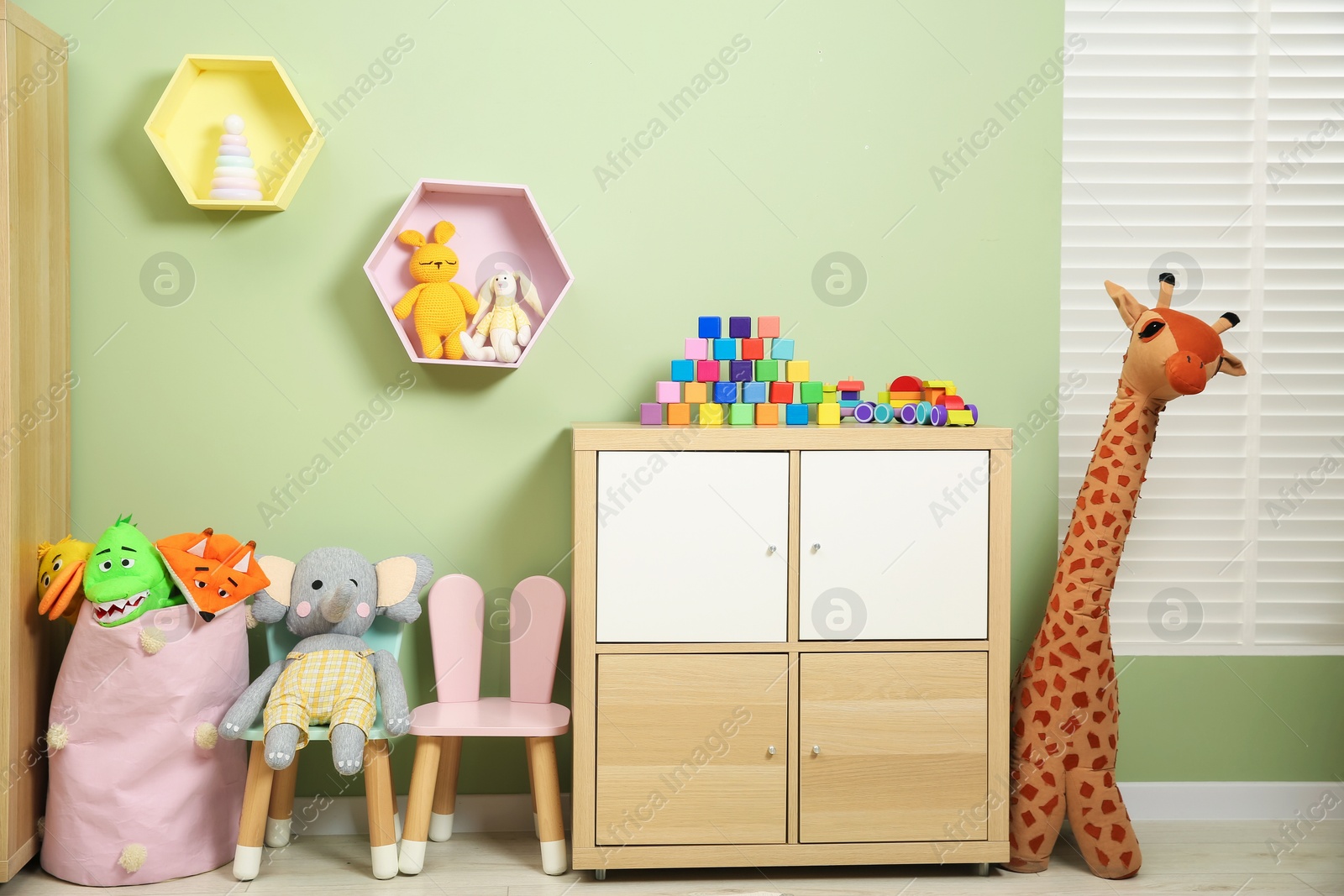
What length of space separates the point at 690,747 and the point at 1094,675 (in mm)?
891

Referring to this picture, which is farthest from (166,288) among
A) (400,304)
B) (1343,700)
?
(1343,700)

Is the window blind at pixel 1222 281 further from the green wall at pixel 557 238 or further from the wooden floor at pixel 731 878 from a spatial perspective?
the wooden floor at pixel 731 878

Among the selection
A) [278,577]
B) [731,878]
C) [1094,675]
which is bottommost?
[731,878]

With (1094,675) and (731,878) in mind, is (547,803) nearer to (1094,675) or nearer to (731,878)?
(731,878)

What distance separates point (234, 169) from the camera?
2.17 m

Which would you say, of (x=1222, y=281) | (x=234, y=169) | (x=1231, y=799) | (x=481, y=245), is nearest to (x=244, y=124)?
(x=234, y=169)

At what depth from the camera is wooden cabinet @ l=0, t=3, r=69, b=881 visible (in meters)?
1.95

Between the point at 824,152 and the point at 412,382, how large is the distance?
112 cm

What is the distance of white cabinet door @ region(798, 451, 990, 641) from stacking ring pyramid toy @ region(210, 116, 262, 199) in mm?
1376

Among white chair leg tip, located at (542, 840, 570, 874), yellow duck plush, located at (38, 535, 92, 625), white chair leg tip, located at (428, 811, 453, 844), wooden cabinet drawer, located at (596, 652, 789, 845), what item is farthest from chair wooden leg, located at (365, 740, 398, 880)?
yellow duck plush, located at (38, 535, 92, 625)

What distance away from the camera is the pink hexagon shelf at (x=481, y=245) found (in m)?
2.28

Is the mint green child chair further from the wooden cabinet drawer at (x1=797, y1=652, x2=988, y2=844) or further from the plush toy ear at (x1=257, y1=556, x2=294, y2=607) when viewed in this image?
the wooden cabinet drawer at (x1=797, y1=652, x2=988, y2=844)

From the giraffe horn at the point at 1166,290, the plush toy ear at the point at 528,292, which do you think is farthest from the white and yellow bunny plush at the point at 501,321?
the giraffe horn at the point at 1166,290

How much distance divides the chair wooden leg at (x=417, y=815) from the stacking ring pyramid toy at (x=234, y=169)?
50.4 inches
